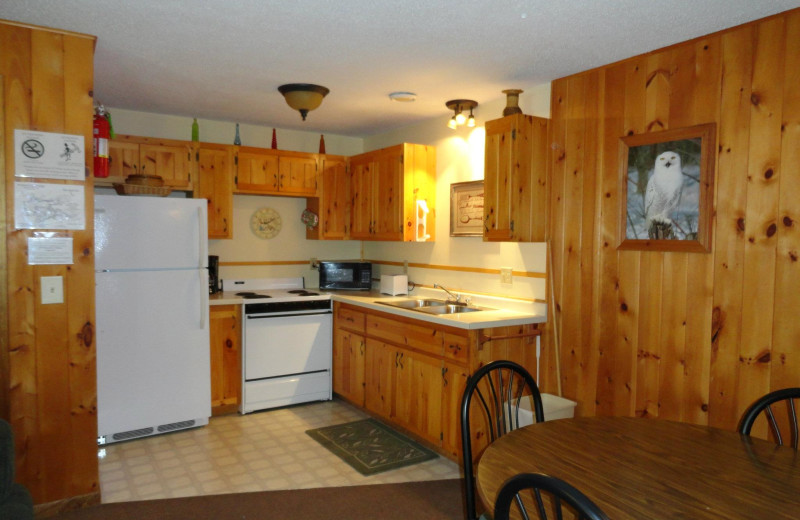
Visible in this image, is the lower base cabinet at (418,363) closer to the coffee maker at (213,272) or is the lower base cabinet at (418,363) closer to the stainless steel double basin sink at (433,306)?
the stainless steel double basin sink at (433,306)

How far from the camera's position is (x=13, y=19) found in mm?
2484

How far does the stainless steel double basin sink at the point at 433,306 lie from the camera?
3.80 meters

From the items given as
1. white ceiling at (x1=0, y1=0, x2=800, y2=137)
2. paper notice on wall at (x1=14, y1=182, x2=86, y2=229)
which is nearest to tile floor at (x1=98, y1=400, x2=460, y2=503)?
paper notice on wall at (x1=14, y1=182, x2=86, y2=229)

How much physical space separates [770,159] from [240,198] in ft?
12.6

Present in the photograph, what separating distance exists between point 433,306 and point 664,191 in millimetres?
1789

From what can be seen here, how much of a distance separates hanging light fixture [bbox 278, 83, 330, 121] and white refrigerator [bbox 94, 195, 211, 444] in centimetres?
98

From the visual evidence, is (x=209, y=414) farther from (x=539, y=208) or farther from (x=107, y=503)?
(x=539, y=208)

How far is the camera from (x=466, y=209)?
3.99m

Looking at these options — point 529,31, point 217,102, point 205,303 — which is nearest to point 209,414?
point 205,303

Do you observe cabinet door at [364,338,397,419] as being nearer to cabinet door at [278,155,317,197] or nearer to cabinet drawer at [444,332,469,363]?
cabinet drawer at [444,332,469,363]

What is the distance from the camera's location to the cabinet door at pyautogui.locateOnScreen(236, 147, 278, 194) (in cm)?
445

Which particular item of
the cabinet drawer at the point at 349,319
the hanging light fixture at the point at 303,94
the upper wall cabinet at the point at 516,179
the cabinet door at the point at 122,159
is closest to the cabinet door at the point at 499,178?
the upper wall cabinet at the point at 516,179

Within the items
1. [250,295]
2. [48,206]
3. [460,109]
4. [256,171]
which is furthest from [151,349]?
[460,109]

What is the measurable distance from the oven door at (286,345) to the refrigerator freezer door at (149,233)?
72 cm
